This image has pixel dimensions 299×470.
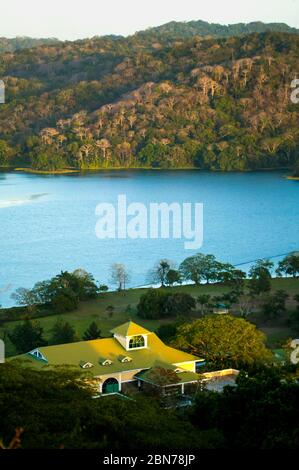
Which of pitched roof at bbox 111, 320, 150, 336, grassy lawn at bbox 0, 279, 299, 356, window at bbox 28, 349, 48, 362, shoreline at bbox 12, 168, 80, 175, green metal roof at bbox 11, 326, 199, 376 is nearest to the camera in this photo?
green metal roof at bbox 11, 326, 199, 376

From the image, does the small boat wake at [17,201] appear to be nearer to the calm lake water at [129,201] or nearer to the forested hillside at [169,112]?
the calm lake water at [129,201]

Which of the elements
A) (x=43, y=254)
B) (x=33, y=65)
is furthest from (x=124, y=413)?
(x=33, y=65)

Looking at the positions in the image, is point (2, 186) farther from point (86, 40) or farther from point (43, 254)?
point (86, 40)

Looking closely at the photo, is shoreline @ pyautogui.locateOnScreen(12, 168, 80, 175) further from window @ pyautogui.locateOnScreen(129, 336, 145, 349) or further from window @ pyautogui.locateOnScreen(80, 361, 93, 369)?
window @ pyautogui.locateOnScreen(80, 361, 93, 369)

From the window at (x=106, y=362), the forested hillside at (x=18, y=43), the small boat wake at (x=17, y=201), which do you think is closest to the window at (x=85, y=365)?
the window at (x=106, y=362)

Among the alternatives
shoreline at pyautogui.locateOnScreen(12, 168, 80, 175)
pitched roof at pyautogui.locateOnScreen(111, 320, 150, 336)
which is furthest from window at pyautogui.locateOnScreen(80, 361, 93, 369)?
shoreline at pyautogui.locateOnScreen(12, 168, 80, 175)

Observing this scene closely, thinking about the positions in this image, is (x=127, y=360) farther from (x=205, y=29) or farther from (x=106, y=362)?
(x=205, y=29)
